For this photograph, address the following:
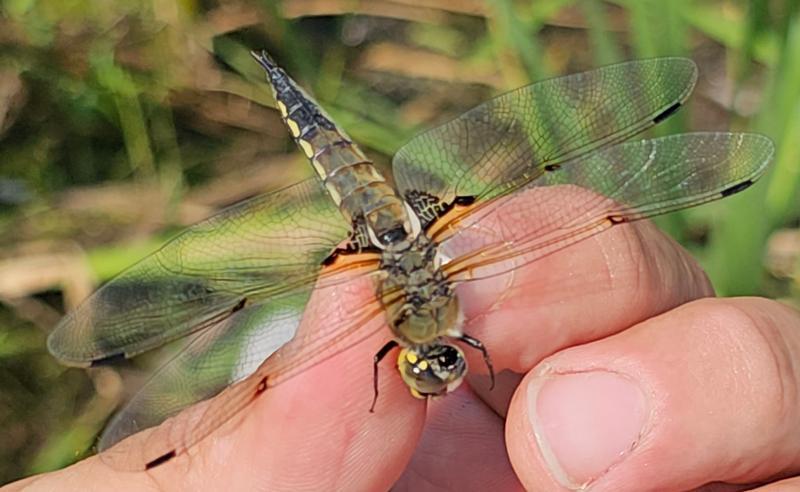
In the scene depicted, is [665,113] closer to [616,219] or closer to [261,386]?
[616,219]

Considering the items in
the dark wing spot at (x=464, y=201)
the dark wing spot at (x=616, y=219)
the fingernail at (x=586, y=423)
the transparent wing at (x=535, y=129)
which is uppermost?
the transparent wing at (x=535, y=129)

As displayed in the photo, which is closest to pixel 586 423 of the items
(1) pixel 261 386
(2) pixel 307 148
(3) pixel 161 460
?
(1) pixel 261 386

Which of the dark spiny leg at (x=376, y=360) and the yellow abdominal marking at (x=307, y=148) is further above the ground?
the yellow abdominal marking at (x=307, y=148)

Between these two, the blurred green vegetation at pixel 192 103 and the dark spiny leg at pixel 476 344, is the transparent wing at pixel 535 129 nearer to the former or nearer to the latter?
the dark spiny leg at pixel 476 344

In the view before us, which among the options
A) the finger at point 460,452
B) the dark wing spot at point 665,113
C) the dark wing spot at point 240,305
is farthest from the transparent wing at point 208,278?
the dark wing spot at point 665,113

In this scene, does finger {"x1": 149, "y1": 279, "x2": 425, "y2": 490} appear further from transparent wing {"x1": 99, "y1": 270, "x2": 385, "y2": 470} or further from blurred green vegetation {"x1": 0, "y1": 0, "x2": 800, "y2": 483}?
blurred green vegetation {"x1": 0, "y1": 0, "x2": 800, "y2": 483}

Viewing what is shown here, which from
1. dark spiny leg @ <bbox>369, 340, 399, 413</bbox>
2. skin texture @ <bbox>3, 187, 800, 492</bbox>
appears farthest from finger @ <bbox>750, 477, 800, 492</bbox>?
dark spiny leg @ <bbox>369, 340, 399, 413</bbox>

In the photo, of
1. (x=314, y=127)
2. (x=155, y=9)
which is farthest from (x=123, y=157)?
(x=314, y=127)
